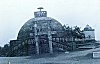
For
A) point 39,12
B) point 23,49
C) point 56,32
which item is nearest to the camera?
point 23,49

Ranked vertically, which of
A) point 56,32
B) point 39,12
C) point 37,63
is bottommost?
point 37,63

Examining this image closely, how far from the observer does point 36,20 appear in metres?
38.9

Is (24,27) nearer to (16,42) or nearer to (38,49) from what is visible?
(16,42)

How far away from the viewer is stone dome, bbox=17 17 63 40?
37.0 m

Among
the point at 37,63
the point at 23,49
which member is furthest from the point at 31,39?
the point at 37,63

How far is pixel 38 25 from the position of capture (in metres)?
36.7

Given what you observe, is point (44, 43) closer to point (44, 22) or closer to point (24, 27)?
point (44, 22)

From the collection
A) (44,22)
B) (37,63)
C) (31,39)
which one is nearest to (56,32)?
(44,22)

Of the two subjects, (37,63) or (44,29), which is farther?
(44,29)

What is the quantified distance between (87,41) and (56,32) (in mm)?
4167

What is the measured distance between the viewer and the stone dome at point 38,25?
37.0 meters

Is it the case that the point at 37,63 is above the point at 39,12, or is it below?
below

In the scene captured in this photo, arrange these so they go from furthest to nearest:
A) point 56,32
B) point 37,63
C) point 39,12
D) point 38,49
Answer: point 39,12, point 56,32, point 38,49, point 37,63

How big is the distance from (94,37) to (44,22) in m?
6.53
